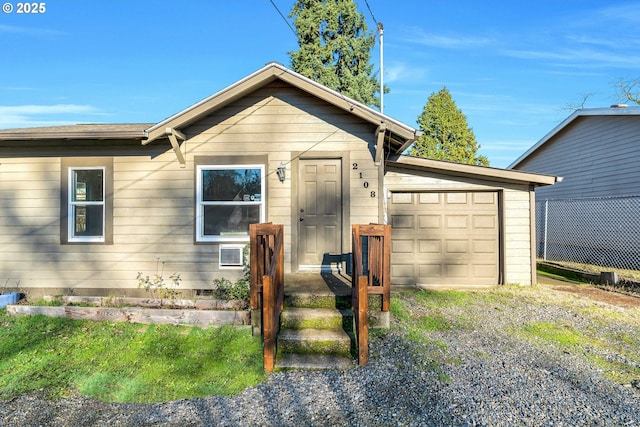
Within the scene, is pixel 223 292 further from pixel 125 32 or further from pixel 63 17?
pixel 125 32

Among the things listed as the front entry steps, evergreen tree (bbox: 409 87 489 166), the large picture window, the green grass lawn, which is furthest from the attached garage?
evergreen tree (bbox: 409 87 489 166)

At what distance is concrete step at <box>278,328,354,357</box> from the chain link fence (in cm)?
995

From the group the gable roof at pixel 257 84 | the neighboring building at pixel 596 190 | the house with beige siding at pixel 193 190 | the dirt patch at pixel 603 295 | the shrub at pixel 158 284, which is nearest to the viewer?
the gable roof at pixel 257 84

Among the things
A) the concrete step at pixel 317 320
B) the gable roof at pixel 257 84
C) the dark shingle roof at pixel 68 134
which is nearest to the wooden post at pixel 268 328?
the concrete step at pixel 317 320

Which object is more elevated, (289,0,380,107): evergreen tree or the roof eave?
(289,0,380,107): evergreen tree

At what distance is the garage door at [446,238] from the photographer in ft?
26.8

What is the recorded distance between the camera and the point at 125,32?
10.3 m

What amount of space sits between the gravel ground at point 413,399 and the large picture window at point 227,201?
3.38m

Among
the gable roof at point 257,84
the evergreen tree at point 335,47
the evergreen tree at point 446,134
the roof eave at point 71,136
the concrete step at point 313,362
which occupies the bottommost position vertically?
the concrete step at point 313,362

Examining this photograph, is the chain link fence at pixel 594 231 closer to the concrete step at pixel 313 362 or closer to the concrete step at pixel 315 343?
the concrete step at pixel 315 343

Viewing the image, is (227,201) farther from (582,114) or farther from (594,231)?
(582,114)

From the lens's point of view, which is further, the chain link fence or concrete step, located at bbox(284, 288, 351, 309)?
the chain link fence

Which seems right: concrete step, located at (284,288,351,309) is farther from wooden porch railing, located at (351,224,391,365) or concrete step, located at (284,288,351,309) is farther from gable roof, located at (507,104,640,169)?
gable roof, located at (507,104,640,169)

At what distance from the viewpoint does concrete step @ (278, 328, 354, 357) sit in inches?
168
